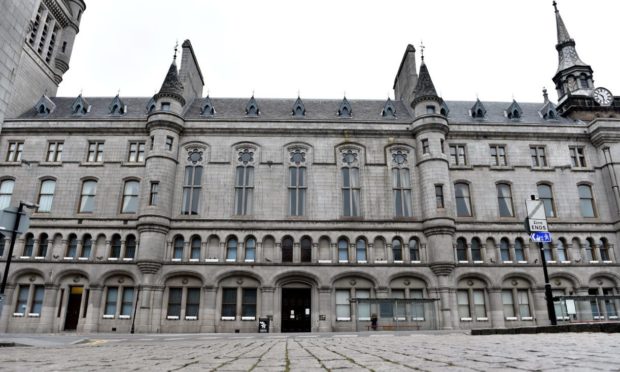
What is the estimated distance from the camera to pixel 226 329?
30.0 meters

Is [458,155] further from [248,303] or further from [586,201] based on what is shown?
[248,303]

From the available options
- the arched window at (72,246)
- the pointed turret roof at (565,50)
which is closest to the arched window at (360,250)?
the arched window at (72,246)

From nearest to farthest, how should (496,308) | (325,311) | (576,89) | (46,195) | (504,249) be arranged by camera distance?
(325,311), (496,308), (504,249), (46,195), (576,89)

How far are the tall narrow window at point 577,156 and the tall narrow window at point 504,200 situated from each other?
6865mm

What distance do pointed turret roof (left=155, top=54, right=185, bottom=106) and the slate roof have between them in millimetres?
2214

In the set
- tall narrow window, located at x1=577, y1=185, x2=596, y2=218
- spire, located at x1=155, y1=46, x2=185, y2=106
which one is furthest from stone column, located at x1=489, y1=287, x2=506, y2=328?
spire, located at x1=155, y1=46, x2=185, y2=106

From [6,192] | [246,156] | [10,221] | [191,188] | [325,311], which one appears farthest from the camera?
[246,156]

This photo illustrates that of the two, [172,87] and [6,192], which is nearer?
[6,192]

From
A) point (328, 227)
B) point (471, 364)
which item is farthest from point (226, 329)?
point (471, 364)

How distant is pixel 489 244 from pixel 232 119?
950 inches

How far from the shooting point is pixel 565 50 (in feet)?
148

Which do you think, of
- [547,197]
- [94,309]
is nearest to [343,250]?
[547,197]

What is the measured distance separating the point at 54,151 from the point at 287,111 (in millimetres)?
21179

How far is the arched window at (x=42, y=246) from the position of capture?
3194 cm
